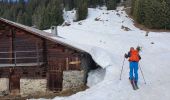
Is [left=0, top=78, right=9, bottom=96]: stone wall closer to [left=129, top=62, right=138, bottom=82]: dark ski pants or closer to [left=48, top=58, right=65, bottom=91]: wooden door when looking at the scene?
[left=48, top=58, right=65, bottom=91]: wooden door

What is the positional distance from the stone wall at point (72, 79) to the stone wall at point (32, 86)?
1325 millimetres

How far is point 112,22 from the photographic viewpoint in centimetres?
7806

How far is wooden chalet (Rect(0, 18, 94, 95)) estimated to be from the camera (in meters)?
28.0

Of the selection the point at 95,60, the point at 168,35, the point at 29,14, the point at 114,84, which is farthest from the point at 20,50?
the point at 29,14

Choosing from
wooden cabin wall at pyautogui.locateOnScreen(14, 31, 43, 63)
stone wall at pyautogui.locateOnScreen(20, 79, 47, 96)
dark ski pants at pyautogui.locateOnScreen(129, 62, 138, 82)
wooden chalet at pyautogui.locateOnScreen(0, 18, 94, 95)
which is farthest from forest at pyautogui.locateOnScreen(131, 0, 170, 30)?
dark ski pants at pyautogui.locateOnScreen(129, 62, 138, 82)

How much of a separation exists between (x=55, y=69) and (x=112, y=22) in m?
50.6

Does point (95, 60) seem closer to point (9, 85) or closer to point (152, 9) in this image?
point (9, 85)

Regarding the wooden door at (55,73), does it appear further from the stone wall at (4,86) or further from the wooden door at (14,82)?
the stone wall at (4,86)

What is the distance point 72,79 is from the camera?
91.9 feet

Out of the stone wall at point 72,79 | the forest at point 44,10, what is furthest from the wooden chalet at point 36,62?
the forest at point 44,10

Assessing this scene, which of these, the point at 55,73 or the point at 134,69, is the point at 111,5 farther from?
the point at 134,69

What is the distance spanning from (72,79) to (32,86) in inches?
102

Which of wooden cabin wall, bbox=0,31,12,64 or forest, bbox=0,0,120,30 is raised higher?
wooden cabin wall, bbox=0,31,12,64

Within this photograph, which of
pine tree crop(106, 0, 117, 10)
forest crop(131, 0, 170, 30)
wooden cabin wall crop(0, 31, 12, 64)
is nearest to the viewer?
wooden cabin wall crop(0, 31, 12, 64)
